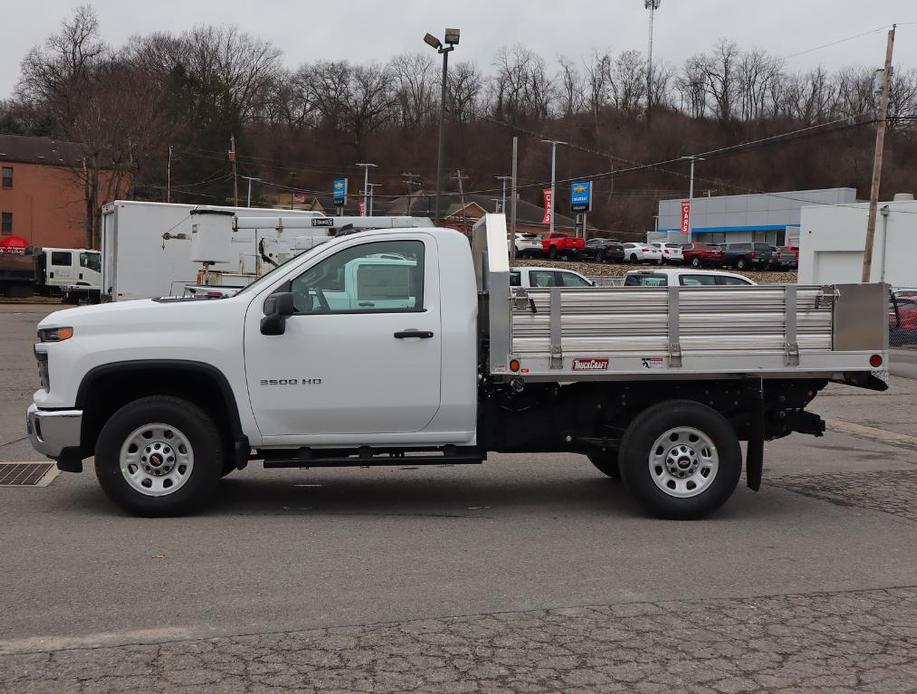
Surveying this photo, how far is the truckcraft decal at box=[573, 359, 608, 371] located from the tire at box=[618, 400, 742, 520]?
0.53 meters

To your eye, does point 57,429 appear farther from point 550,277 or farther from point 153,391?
point 550,277

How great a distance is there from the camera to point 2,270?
48.2 m

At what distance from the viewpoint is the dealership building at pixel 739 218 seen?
82.8 meters

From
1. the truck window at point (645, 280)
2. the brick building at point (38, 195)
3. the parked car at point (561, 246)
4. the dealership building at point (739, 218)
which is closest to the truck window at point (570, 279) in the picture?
the truck window at point (645, 280)

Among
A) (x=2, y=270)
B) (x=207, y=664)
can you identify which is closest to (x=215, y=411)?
(x=207, y=664)

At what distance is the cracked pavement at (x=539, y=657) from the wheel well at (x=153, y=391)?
2.74 m

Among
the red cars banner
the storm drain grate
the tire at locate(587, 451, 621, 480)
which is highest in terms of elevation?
the red cars banner

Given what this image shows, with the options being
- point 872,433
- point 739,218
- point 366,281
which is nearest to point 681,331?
point 366,281

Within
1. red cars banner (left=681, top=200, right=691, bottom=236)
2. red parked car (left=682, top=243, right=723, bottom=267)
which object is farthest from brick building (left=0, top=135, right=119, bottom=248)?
red parked car (left=682, top=243, right=723, bottom=267)

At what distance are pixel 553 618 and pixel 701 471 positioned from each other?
2728 millimetres

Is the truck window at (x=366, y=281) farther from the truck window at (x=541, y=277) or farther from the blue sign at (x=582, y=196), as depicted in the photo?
the blue sign at (x=582, y=196)

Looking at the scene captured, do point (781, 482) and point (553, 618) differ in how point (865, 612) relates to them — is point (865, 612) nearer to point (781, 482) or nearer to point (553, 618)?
point (553, 618)

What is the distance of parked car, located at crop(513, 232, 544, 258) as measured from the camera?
6381 cm

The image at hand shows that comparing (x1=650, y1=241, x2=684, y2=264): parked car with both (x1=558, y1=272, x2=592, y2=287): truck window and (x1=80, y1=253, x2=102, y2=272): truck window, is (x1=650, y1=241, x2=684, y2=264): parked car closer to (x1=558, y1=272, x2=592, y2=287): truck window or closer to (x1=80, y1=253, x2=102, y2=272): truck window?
(x1=80, y1=253, x2=102, y2=272): truck window
